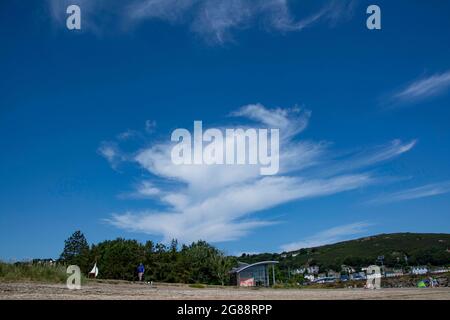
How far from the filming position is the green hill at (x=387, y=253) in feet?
359

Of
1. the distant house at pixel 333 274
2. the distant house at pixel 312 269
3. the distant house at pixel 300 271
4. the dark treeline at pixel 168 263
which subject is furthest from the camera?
the distant house at pixel 312 269

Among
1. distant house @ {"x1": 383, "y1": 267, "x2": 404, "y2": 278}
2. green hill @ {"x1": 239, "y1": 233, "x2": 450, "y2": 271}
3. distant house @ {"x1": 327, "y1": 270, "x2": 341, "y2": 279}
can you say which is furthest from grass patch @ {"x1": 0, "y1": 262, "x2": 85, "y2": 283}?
distant house @ {"x1": 327, "y1": 270, "x2": 341, "y2": 279}

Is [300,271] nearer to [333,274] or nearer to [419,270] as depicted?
[333,274]

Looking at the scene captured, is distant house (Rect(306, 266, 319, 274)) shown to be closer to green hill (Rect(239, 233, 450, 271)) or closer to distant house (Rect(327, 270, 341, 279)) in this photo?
green hill (Rect(239, 233, 450, 271))

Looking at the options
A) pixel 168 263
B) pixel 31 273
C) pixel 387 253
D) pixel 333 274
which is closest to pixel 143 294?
pixel 31 273

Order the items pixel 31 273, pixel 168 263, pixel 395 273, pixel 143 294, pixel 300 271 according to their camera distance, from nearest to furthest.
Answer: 1. pixel 143 294
2. pixel 31 273
3. pixel 168 263
4. pixel 395 273
5. pixel 300 271

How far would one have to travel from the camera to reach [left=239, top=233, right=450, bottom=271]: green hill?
359 feet

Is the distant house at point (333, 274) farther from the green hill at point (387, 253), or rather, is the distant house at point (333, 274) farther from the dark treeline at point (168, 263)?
the dark treeline at point (168, 263)

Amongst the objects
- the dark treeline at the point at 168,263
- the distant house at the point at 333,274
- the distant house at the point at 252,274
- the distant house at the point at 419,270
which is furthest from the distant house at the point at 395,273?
the dark treeline at the point at 168,263

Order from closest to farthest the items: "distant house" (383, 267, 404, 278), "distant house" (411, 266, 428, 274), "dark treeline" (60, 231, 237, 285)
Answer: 1. "dark treeline" (60, 231, 237, 285)
2. "distant house" (383, 267, 404, 278)
3. "distant house" (411, 266, 428, 274)

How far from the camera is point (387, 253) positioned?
133m
